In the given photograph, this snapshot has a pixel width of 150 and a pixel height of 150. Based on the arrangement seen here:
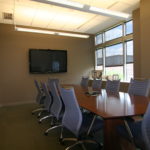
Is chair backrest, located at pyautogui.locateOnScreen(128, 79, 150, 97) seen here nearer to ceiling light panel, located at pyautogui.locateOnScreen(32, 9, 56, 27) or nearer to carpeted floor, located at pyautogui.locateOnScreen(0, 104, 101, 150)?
carpeted floor, located at pyautogui.locateOnScreen(0, 104, 101, 150)

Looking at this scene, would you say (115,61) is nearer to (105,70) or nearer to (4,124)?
(105,70)

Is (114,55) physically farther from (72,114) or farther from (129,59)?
(72,114)

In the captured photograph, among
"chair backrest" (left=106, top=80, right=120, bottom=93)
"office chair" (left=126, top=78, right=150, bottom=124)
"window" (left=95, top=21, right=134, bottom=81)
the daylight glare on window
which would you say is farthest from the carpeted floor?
the daylight glare on window

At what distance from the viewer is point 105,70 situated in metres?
7.05

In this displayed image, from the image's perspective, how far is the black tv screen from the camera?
21.2 ft

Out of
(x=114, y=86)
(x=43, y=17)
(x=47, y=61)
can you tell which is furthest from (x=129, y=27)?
(x=47, y=61)

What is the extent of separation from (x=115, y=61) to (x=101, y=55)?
3.50 feet

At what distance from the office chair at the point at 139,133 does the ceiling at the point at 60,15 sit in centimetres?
337

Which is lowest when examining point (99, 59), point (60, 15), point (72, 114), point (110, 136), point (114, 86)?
point (110, 136)

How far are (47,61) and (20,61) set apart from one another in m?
1.07

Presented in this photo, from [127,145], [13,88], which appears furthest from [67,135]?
[13,88]

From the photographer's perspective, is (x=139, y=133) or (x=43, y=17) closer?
(x=139, y=133)

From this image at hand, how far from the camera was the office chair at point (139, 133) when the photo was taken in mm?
1445

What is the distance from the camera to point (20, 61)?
632cm
